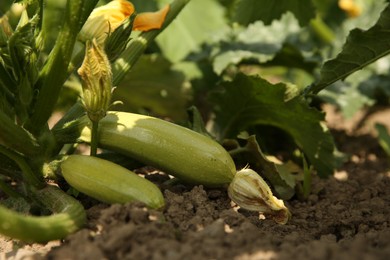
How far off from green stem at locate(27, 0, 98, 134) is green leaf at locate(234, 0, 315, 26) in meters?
0.91

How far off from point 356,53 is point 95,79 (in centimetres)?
92

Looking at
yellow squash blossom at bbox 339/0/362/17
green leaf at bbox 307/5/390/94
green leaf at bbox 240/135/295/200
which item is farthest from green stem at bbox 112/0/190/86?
yellow squash blossom at bbox 339/0/362/17

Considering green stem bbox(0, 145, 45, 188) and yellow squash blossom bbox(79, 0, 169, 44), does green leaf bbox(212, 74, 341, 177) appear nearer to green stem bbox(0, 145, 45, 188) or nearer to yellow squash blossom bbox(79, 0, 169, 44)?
yellow squash blossom bbox(79, 0, 169, 44)

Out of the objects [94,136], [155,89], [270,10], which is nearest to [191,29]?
[155,89]

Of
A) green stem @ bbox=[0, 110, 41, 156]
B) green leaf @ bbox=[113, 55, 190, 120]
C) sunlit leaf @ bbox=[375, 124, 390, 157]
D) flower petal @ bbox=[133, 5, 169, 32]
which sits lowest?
green leaf @ bbox=[113, 55, 190, 120]

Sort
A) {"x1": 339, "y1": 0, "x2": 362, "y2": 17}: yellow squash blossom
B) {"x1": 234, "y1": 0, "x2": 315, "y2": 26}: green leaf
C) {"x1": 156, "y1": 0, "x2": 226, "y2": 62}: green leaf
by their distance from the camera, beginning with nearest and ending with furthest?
{"x1": 234, "y1": 0, "x2": 315, "y2": 26}: green leaf → {"x1": 156, "y1": 0, "x2": 226, "y2": 62}: green leaf → {"x1": 339, "y1": 0, "x2": 362, "y2": 17}: yellow squash blossom

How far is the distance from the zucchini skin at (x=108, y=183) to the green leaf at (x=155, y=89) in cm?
111

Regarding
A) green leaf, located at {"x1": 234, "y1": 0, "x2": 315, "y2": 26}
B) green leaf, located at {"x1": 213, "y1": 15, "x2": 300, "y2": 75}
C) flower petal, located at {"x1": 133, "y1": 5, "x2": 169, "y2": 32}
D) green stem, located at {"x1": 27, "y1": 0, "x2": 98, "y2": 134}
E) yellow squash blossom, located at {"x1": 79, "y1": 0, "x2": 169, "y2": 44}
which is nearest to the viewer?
green stem, located at {"x1": 27, "y1": 0, "x2": 98, "y2": 134}

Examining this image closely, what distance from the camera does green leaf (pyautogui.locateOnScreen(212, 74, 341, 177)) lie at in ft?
7.27

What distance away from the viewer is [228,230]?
1.68 m

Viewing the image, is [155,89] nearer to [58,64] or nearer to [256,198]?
[58,64]

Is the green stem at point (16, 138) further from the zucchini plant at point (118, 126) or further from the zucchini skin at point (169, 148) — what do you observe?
the zucchini skin at point (169, 148)

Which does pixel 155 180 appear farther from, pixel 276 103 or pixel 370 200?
pixel 370 200

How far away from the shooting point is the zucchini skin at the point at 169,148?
74.7 inches
